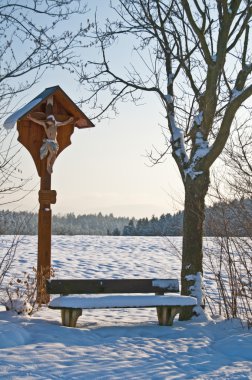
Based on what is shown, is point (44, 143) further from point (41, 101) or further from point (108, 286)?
point (108, 286)

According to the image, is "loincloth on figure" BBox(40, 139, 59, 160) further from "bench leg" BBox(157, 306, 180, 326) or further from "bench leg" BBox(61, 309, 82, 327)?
"bench leg" BBox(157, 306, 180, 326)

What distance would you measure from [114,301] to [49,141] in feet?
9.06

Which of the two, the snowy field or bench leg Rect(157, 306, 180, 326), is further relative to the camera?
bench leg Rect(157, 306, 180, 326)

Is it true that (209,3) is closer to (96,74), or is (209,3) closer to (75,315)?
(96,74)

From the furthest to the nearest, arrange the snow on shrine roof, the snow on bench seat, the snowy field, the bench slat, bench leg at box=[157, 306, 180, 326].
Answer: the snow on shrine roof
bench leg at box=[157, 306, 180, 326]
the bench slat
the snow on bench seat
the snowy field

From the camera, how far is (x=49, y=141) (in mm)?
8102

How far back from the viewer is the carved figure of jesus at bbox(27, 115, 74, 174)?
809 cm

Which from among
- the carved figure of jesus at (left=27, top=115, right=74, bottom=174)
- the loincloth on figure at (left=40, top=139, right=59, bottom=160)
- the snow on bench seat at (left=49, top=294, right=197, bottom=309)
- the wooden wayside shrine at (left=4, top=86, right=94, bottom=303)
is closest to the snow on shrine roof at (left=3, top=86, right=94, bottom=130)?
the wooden wayside shrine at (left=4, top=86, right=94, bottom=303)

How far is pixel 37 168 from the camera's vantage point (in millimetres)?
8188

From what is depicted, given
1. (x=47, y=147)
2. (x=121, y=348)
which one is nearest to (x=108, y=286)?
Answer: (x=121, y=348)

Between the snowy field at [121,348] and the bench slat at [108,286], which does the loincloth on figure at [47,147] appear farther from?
the snowy field at [121,348]

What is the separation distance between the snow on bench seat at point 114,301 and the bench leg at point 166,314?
0.15m

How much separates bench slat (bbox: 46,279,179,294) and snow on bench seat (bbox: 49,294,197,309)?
0.86 feet

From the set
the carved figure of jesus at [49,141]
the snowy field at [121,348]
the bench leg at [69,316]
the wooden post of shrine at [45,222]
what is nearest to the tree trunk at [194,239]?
the snowy field at [121,348]
